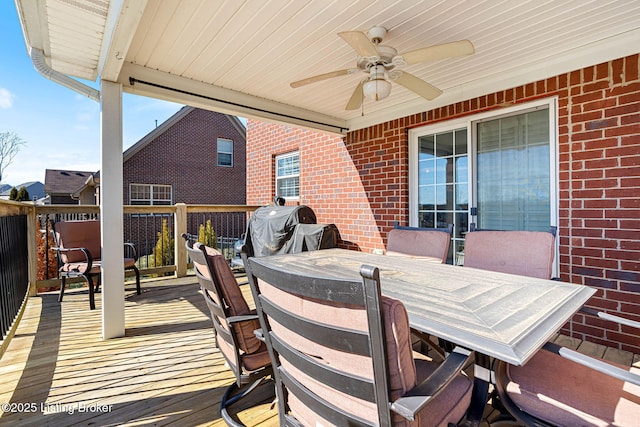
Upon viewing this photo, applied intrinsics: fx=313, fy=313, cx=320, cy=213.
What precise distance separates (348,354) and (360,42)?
1.96m

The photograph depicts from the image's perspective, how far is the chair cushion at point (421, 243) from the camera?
2564mm

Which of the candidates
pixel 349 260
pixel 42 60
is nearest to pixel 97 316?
pixel 42 60

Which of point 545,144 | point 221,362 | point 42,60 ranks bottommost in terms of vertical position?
point 221,362

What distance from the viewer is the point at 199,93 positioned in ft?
11.3

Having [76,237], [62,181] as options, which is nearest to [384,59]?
[76,237]

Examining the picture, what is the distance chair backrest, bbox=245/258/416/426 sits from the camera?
2.50 ft

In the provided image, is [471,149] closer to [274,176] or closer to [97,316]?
[274,176]

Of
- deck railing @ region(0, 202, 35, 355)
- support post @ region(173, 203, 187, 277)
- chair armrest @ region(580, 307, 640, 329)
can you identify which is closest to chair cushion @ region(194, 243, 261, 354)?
chair armrest @ region(580, 307, 640, 329)

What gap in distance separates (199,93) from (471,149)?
3.13 metres

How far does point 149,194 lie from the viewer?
40.4ft

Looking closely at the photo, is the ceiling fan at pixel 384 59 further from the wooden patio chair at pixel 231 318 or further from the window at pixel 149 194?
the window at pixel 149 194

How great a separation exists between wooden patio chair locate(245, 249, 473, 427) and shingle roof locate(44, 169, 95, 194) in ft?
64.6

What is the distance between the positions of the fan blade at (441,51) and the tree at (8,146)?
71.5 feet

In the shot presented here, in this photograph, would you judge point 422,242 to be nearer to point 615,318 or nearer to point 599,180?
point 615,318
